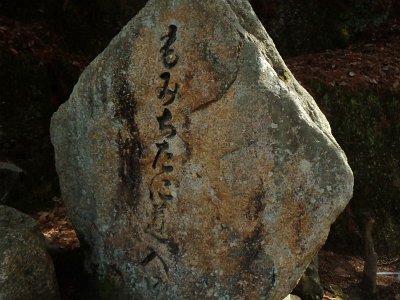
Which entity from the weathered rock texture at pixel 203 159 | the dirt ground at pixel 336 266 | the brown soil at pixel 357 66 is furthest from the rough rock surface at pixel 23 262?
the brown soil at pixel 357 66

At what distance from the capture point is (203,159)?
329 cm

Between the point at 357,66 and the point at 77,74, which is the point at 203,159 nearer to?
the point at 77,74

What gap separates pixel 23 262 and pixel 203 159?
125 cm

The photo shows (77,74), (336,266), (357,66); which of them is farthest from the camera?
(357,66)

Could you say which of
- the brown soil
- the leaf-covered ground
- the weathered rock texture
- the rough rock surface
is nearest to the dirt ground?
the leaf-covered ground

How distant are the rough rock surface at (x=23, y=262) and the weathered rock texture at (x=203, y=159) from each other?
435 mm

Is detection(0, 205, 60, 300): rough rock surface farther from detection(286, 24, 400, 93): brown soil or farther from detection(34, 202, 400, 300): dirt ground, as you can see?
detection(286, 24, 400, 93): brown soil

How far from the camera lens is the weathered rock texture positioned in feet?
10.3

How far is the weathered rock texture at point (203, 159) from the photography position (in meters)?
3.15

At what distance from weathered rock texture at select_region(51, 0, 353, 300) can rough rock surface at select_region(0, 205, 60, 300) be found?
1.43 feet

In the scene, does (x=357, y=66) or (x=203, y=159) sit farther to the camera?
(x=357, y=66)

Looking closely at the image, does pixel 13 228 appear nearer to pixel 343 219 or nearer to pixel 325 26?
pixel 343 219

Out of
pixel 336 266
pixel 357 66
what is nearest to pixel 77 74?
pixel 357 66

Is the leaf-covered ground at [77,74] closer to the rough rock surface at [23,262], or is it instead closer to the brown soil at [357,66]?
the brown soil at [357,66]
